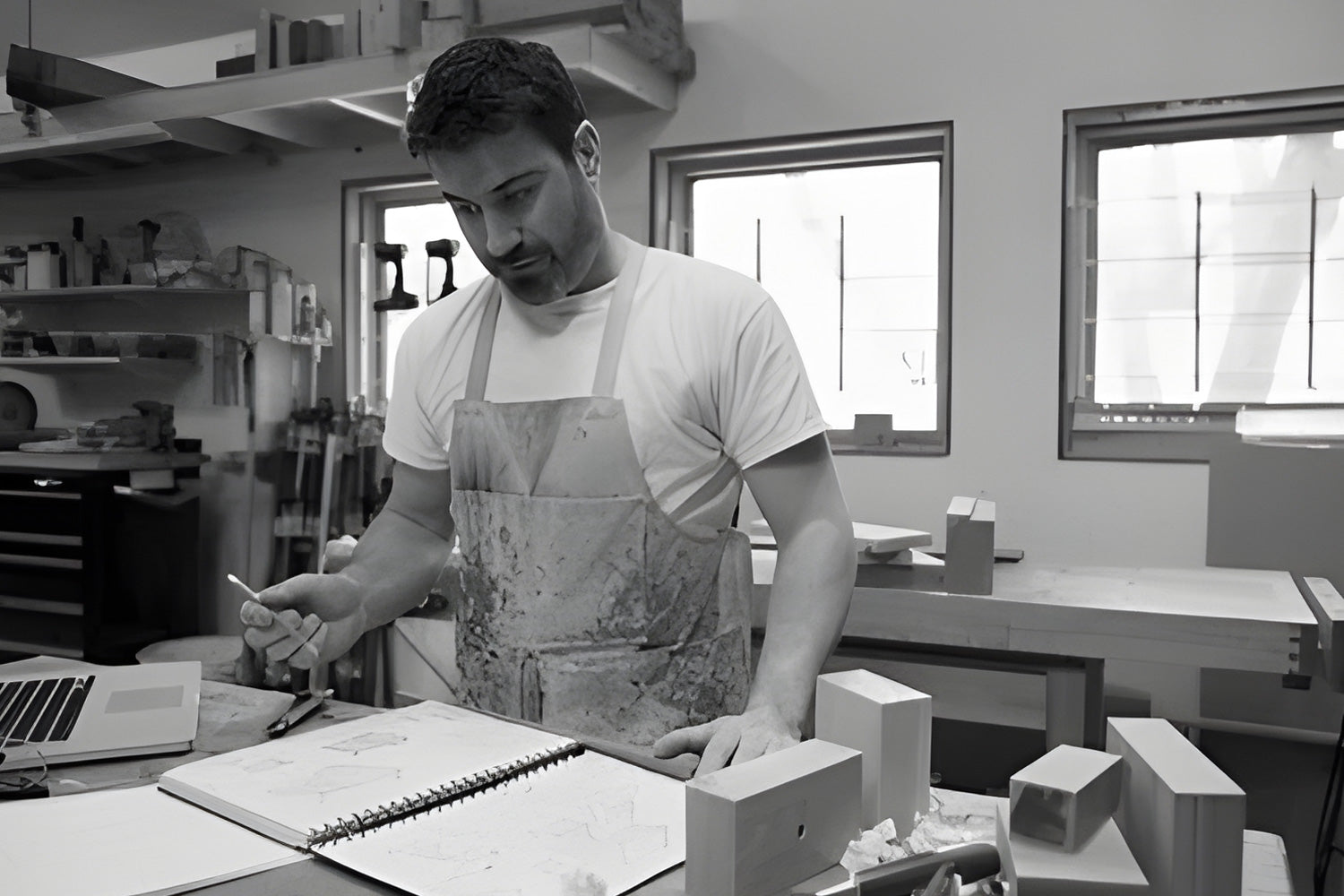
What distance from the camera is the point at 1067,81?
2520 mm

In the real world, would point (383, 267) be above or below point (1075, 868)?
above

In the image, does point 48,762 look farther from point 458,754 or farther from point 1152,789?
point 1152,789

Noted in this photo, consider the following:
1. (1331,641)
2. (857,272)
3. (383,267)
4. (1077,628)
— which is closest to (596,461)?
(1077,628)

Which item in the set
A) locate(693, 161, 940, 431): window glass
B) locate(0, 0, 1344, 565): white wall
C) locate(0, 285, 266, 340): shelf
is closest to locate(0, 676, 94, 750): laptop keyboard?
locate(0, 285, 266, 340): shelf

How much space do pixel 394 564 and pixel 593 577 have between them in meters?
0.35

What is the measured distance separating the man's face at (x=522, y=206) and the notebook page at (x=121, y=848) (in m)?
0.74

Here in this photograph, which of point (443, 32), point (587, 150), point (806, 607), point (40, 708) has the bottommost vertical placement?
point (40, 708)

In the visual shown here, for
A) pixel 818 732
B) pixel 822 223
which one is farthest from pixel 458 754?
pixel 822 223

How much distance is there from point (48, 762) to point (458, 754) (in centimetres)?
43

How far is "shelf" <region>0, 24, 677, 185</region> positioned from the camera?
2.57m

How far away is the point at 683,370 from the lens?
1.29 metres

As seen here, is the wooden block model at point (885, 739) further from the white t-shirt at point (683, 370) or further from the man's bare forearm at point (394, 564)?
the man's bare forearm at point (394, 564)

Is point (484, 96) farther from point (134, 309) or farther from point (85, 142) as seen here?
point (85, 142)

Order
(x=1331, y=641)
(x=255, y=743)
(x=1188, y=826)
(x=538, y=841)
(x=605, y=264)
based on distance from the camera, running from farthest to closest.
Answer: (x=1331, y=641), (x=605, y=264), (x=255, y=743), (x=538, y=841), (x=1188, y=826)
